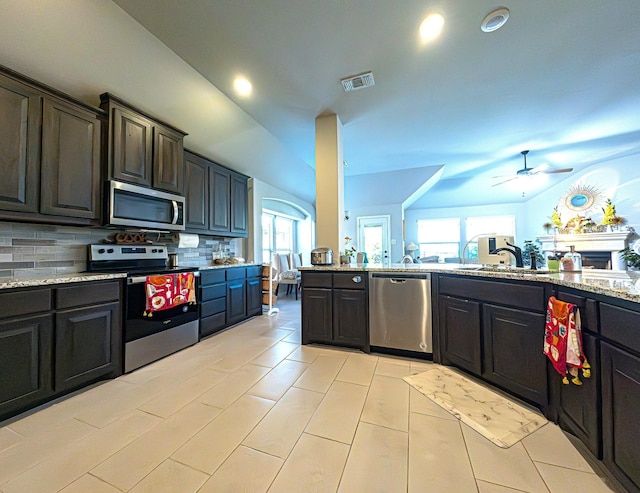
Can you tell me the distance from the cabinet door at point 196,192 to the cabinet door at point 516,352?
3.26 m

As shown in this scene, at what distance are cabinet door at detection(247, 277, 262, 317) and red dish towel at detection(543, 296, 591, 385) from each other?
337 cm

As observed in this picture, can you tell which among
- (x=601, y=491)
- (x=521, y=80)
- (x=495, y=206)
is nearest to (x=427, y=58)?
(x=521, y=80)

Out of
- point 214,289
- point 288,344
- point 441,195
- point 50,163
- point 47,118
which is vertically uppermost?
point 441,195

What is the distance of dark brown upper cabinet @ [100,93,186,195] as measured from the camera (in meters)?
2.20

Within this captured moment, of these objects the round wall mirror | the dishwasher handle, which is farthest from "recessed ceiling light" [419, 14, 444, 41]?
the round wall mirror

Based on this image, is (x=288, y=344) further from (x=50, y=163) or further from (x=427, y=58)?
(x=427, y=58)

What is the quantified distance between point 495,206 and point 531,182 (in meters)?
1.40

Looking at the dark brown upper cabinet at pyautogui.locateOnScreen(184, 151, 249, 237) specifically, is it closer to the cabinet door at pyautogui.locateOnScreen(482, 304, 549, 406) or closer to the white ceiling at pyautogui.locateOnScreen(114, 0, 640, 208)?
the white ceiling at pyautogui.locateOnScreen(114, 0, 640, 208)

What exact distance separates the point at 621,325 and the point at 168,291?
3102 mm

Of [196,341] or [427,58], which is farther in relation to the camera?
[196,341]

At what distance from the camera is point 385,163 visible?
5391 mm

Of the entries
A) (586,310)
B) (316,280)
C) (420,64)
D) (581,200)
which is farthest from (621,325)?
(581,200)

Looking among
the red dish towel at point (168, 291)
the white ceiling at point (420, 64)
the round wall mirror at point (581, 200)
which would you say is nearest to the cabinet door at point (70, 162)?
the red dish towel at point (168, 291)

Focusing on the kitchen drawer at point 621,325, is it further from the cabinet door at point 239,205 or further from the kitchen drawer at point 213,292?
the cabinet door at point 239,205
